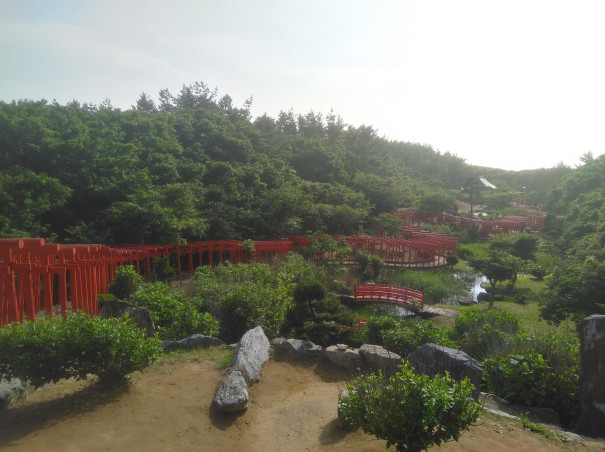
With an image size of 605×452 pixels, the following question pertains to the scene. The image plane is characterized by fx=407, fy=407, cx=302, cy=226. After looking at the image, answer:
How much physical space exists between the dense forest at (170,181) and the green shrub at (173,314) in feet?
16.9

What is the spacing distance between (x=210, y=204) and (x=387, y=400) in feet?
55.3

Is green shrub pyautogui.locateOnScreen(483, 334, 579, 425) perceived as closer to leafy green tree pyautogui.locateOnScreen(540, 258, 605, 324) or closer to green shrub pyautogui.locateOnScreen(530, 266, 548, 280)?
leafy green tree pyautogui.locateOnScreen(540, 258, 605, 324)

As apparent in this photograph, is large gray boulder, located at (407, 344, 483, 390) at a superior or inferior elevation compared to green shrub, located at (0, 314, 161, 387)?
inferior

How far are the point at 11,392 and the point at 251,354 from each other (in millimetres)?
3411

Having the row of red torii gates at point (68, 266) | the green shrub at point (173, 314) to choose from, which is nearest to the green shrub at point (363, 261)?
the row of red torii gates at point (68, 266)

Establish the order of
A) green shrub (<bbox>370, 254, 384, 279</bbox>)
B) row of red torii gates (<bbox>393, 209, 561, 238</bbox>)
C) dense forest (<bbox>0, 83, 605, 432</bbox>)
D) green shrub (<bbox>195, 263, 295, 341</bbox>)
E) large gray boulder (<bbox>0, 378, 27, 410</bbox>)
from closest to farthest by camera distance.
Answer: large gray boulder (<bbox>0, 378, 27, 410</bbox>) < dense forest (<bbox>0, 83, 605, 432</bbox>) < green shrub (<bbox>195, 263, 295, 341</bbox>) < green shrub (<bbox>370, 254, 384, 279</bbox>) < row of red torii gates (<bbox>393, 209, 561, 238</bbox>)

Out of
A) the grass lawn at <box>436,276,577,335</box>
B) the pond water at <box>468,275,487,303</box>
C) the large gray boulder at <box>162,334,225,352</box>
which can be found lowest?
the pond water at <box>468,275,487,303</box>

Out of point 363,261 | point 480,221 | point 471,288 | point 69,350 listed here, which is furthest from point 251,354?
point 480,221

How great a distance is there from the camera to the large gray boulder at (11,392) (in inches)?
207

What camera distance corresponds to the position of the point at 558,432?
16.4 feet

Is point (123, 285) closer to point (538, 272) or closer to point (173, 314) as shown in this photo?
point (173, 314)

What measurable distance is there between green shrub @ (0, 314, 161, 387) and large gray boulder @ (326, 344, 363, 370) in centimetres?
377

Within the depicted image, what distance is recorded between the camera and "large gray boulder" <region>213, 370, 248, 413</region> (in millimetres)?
5578

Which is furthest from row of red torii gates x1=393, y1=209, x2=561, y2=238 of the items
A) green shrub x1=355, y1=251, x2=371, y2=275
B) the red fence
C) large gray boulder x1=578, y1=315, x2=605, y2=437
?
large gray boulder x1=578, y1=315, x2=605, y2=437
